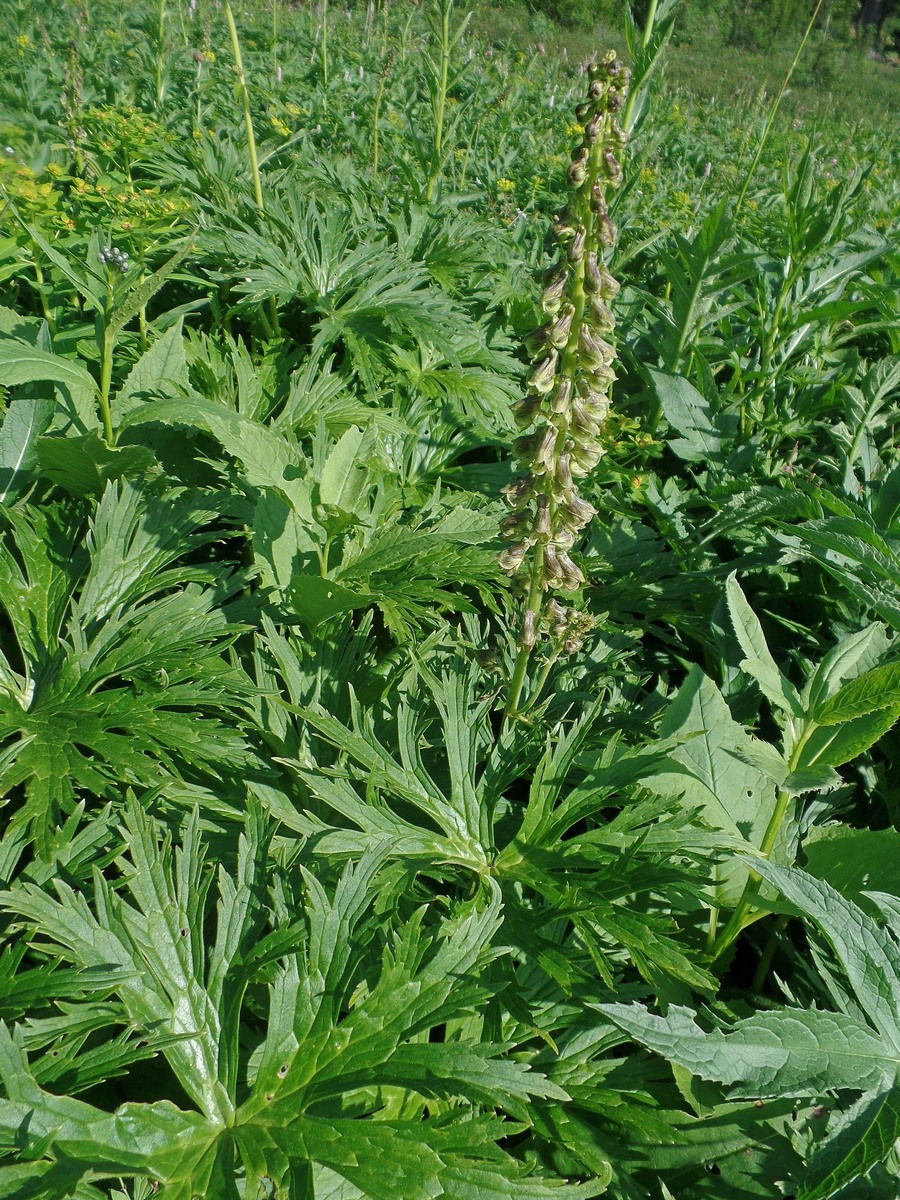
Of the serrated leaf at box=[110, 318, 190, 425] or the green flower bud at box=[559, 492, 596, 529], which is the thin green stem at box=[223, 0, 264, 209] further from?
the green flower bud at box=[559, 492, 596, 529]

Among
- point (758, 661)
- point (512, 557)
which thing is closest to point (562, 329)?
point (512, 557)

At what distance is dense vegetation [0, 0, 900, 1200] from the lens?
1.55 m

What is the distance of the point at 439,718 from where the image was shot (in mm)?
2504

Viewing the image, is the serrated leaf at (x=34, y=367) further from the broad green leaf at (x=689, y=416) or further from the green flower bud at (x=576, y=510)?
the broad green leaf at (x=689, y=416)

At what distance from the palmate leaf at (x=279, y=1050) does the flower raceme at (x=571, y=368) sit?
2.64ft

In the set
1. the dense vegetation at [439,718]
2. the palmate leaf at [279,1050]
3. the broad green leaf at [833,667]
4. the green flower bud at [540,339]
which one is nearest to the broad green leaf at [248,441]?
→ the dense vegetation at [439,718]

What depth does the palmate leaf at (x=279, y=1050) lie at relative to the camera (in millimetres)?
1433

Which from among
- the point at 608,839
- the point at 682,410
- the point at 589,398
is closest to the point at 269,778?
the point at 608,839

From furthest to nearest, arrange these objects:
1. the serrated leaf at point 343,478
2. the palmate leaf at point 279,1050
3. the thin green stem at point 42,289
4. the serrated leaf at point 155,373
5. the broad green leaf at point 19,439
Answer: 1. the thin green stem at point 42,289
2. the serrated leaf at point 155,373
3. the broad green leaf at point 19,439
4. the serrated leaf at point 343,478
5. the palmate leaf at point 279,1050

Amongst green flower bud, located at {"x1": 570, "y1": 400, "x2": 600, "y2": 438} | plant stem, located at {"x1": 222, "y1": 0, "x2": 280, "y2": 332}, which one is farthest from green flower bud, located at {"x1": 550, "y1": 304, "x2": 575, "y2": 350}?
plant stem, located at {"x1": 222, "y1": 0, "x2": 280, "y2": 332}

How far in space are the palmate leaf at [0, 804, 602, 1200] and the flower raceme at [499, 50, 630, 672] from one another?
80cm

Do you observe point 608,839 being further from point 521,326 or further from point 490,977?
point 521,326

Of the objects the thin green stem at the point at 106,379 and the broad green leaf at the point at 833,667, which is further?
the thin green stem at the point at 106,379

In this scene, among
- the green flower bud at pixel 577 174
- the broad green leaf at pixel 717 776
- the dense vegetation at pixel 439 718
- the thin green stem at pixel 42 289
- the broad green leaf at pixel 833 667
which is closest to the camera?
the dense vegetation at pixel 439 718
